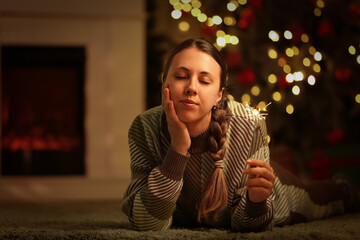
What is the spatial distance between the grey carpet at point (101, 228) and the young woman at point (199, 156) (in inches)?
2.3

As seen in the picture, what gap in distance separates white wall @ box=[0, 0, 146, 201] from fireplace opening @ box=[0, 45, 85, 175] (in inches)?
2.7

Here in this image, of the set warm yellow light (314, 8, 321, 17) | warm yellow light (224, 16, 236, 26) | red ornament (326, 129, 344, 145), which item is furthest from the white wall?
red ornament (326, 129, 344, 145)

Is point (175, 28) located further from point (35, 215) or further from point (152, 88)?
point (35, 215)

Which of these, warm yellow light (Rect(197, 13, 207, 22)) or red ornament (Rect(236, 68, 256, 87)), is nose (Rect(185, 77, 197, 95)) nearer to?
red ornament (Rect(236, 68, 256, 87))

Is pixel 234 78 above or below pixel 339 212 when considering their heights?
above

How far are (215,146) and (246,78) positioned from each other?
179 centimetres

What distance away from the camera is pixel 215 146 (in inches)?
50.3

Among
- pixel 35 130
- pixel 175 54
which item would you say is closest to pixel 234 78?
pixel 35 130

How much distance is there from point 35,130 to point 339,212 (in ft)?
6.41

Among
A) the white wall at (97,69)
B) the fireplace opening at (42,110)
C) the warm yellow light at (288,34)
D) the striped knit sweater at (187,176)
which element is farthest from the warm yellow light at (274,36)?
the striped knit sweater at (187,176)

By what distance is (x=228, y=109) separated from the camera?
4.56 ft

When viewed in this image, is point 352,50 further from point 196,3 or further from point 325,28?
point 196,3

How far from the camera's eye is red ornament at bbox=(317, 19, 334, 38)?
9.77ft

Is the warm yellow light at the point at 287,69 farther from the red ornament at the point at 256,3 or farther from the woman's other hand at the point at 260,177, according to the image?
the woman's other hand at the point at 260,177
